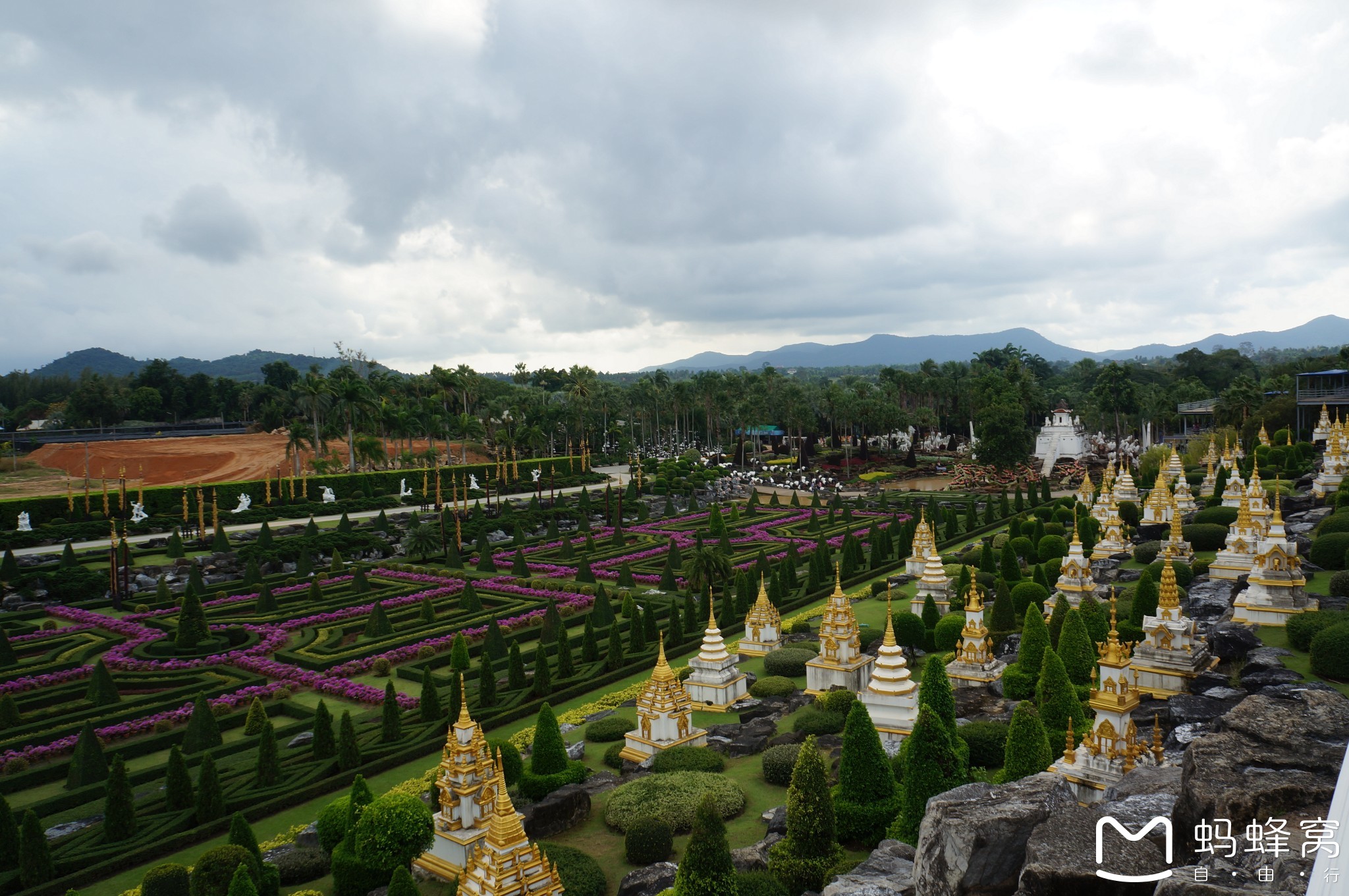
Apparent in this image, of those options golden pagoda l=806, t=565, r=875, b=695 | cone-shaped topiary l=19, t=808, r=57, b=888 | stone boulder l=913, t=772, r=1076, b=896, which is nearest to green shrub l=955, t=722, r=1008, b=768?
golden pagoda l=806, t=565, r=875, b=695

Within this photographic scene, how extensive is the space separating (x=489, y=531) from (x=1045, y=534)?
35621 mm

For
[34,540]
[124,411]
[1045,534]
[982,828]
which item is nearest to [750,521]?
[1045,534]

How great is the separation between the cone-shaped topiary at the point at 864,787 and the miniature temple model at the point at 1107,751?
3.50 meters

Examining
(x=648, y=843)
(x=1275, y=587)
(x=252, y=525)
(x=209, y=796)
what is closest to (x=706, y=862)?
(x=648, y=843)

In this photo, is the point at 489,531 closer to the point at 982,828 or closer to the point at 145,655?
the point at 145,655

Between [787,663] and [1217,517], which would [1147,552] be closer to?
[1217,517]

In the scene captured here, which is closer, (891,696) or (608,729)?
(891,696)

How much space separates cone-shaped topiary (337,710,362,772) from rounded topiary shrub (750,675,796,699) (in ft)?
41.3

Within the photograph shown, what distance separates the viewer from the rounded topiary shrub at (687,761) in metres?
22.1

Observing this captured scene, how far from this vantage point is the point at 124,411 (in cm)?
11138

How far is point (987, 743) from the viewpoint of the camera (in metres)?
21.5

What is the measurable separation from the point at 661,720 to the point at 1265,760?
1486cm

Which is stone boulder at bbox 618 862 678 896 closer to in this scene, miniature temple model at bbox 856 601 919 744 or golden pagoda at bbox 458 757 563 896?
golden pagoda at bbox 458 757 563 896

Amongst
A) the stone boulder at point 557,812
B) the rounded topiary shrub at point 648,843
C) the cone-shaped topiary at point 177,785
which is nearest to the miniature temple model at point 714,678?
the stone boulder at point 557,812
